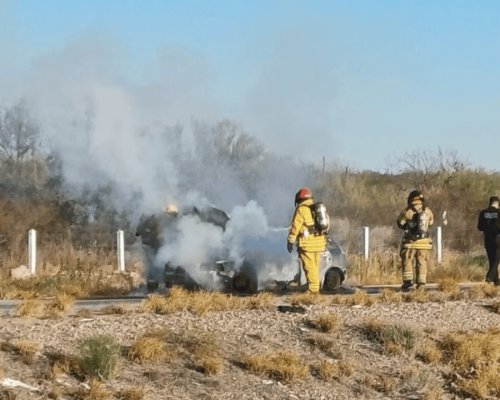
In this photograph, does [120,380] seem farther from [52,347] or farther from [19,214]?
[19,214]

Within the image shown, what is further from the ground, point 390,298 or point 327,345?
point 390,298

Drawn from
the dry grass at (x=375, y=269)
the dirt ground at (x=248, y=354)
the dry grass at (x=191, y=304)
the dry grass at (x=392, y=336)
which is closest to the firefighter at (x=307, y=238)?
the dry grass at (x=191, y=304)

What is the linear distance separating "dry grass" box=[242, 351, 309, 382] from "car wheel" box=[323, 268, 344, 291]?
9136 millimetres

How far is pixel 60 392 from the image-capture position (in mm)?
9898

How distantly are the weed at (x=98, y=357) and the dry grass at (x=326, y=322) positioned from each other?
2.93 m

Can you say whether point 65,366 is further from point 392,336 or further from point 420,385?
point 392,336

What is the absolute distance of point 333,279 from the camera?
20688 millimetres

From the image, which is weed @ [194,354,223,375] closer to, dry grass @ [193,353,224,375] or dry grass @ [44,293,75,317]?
dry grass @ [193,353,224,375]

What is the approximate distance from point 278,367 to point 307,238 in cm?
469

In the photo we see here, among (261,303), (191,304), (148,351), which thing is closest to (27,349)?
(148,351)

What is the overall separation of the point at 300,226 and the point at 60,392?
253 inches

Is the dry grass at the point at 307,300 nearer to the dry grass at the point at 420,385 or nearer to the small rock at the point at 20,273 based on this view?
the dry grass at the point at 420,385

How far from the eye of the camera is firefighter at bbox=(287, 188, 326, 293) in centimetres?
1553

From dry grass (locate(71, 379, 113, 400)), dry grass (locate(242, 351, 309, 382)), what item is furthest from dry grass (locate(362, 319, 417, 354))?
dry grass (locate(71, 379, 113, 400))
